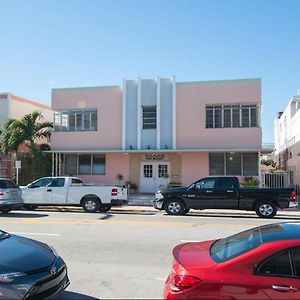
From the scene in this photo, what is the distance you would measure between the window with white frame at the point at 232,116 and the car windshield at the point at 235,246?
849 inches

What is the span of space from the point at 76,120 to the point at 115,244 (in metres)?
19.2

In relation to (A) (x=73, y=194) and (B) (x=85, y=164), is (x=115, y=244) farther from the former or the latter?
(B) (x=85, y=164)

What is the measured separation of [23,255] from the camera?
19.3ft

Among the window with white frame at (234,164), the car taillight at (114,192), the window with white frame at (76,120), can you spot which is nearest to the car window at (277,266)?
the car taillight at (114,192)

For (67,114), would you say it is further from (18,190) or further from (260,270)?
(260,270)

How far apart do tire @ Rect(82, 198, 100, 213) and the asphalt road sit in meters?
1.32

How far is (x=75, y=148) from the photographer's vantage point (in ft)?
93.8

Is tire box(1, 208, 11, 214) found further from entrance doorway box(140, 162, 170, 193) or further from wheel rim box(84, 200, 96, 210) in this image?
entrance doorway box(140, 162, 170, 193)

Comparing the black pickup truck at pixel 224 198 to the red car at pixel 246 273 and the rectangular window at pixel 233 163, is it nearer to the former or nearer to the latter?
the rectangular window at pixel 233 163

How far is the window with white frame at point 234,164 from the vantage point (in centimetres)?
2656

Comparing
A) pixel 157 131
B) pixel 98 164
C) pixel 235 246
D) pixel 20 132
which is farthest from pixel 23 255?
pixel 20 132

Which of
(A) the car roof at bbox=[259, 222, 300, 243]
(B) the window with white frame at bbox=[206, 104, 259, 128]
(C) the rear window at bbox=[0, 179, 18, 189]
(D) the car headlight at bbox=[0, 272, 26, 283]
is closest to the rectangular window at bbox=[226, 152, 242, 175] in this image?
(B) the window with white frame at bbox=[206, 104, 259, 128]

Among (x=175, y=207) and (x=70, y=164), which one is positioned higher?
(x=70, y=164)

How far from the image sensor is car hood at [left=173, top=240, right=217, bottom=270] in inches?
185
